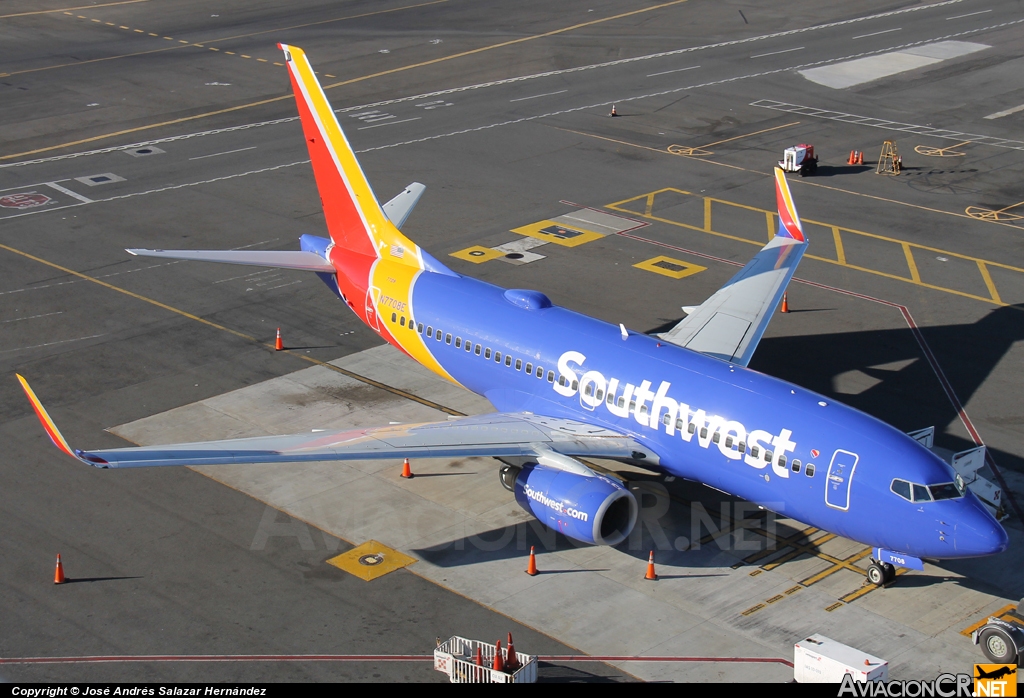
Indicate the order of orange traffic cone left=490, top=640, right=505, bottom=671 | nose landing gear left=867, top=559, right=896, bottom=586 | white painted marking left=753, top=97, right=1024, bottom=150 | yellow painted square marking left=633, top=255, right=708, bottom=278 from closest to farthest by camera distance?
orange traffic cone left=490, top=640, right=505, bottom=671 → nose landing gear left=867, top=559, right=896, bottom=586 → yellow painted square marking left=633, top=255, right=708, bottom=278 → white painted marking left=753, top=97, right=1024, bottom=150

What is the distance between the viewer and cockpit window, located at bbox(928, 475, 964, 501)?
31969mm

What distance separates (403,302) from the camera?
43.1 m

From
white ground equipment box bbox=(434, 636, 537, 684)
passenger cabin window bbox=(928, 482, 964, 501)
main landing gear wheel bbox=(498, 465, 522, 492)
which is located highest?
passenger cabin window bbox=(928, 482, 964, 501)

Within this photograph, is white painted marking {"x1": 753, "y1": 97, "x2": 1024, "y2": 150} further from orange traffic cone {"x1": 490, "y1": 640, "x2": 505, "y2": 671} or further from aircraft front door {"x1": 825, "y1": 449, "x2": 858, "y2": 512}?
orange traffic cone {"x1": 490, "y1": 640, "x2": 505, "y2": 671}

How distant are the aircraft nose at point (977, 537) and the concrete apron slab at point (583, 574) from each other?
2.11 metres

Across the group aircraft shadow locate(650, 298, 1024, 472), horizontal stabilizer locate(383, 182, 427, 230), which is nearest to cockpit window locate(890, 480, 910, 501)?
aircraft shadow locate(650, 298, 1024, 472)

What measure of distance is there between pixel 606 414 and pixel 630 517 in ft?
13.4

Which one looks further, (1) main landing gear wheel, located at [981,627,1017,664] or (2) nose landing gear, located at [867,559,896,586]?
(2) nose landing gear, located at [867,559,896,586]

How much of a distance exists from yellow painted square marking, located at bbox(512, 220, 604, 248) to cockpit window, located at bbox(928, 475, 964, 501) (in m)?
31.1

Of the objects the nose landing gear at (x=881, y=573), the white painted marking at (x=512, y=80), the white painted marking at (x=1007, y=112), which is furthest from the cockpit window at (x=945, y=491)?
the white painted marking at (x=512, y=80)

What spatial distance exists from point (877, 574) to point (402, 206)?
24742 mm

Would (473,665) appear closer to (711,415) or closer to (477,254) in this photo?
(711,415)

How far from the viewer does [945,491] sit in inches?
1265

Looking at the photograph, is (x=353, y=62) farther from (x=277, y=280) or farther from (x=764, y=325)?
(x=764, y=325)
